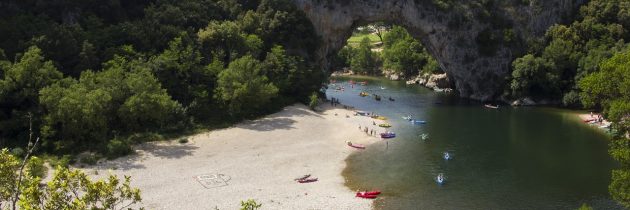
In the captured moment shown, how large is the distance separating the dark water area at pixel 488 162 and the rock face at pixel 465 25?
1574cm

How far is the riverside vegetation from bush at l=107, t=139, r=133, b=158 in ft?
0.39

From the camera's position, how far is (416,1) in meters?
105

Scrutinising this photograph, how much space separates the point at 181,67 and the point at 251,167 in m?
26.5

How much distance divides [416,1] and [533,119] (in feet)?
104

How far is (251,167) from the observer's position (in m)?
58.5

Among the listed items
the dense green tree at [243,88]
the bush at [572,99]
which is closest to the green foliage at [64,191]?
the dense green tree at [243,88]

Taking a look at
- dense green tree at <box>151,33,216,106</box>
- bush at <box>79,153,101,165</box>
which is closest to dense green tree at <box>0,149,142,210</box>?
bush at <box>79,153,101,165</box>

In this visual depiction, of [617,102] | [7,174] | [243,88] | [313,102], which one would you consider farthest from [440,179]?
[7,174]

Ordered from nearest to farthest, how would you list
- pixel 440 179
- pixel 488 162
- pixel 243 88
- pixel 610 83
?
pixel 610 83 → pixel 440 179 → pixel 488 162 → pixel 243 88

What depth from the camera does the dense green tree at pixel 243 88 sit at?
77.0m

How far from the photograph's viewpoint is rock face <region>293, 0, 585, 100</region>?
105000mm

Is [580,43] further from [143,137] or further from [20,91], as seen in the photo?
[20,91]

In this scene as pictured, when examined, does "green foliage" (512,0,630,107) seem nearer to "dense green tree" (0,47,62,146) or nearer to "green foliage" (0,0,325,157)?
"green foliage" (0,0,325,157)

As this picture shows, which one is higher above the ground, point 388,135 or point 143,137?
point 143,137
